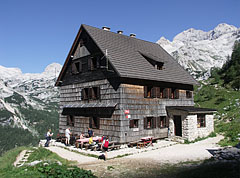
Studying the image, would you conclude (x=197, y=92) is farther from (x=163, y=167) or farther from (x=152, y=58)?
(x=163, y=167)

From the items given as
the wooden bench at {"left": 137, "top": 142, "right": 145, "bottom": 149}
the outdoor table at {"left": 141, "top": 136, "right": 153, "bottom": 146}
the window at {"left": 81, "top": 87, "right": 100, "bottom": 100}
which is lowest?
the wooden bench at {"left": 137, "top": 142, "right": 145, "bottom": 149}

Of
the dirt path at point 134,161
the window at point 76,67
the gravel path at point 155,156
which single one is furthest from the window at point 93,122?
the window at point 76,67

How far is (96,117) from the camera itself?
2178cm

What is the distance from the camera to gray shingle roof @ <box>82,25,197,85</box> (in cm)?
2019

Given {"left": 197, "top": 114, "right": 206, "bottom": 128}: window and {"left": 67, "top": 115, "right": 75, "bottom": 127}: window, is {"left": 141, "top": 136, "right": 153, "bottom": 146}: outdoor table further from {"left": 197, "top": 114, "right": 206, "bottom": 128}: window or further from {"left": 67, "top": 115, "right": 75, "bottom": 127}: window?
{"left": 67, "top": 115, "right": 75, "bottom": 127}: window

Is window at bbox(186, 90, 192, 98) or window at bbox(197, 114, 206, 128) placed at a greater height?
window at bbox(186, 90, 192, 98)

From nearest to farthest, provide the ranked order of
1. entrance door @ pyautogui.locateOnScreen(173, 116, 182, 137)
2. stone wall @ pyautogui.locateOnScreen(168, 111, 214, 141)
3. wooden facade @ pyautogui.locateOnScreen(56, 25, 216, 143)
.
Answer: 1. wooden facade @ pyautogui.locateOnScreen(56, 25, 216, 143)
2. stone wall @ pyautogui.locateOnScreen(168, 111, 214, 141)
3. entrance door @ pyautogui.locateOnScreen(173, 116, 182, 137)

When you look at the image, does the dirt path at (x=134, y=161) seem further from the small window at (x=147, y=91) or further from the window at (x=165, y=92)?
the window at (x=165, y=92)

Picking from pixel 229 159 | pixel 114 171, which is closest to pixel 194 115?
pixel 229 159

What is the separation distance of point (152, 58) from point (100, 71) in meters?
5.60

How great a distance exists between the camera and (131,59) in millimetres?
21719

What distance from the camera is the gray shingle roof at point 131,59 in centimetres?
2019

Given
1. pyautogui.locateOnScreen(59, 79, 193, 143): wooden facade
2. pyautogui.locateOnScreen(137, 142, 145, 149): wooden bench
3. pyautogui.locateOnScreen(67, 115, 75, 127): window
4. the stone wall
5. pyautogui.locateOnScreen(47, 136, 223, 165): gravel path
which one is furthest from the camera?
pyautogui.locateOnScreen(67, 115, 75, 127): window

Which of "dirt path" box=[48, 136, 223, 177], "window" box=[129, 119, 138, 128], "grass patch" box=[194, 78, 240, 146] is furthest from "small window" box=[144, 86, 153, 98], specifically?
"grass patch" box=[194, 78, 240, 146]
